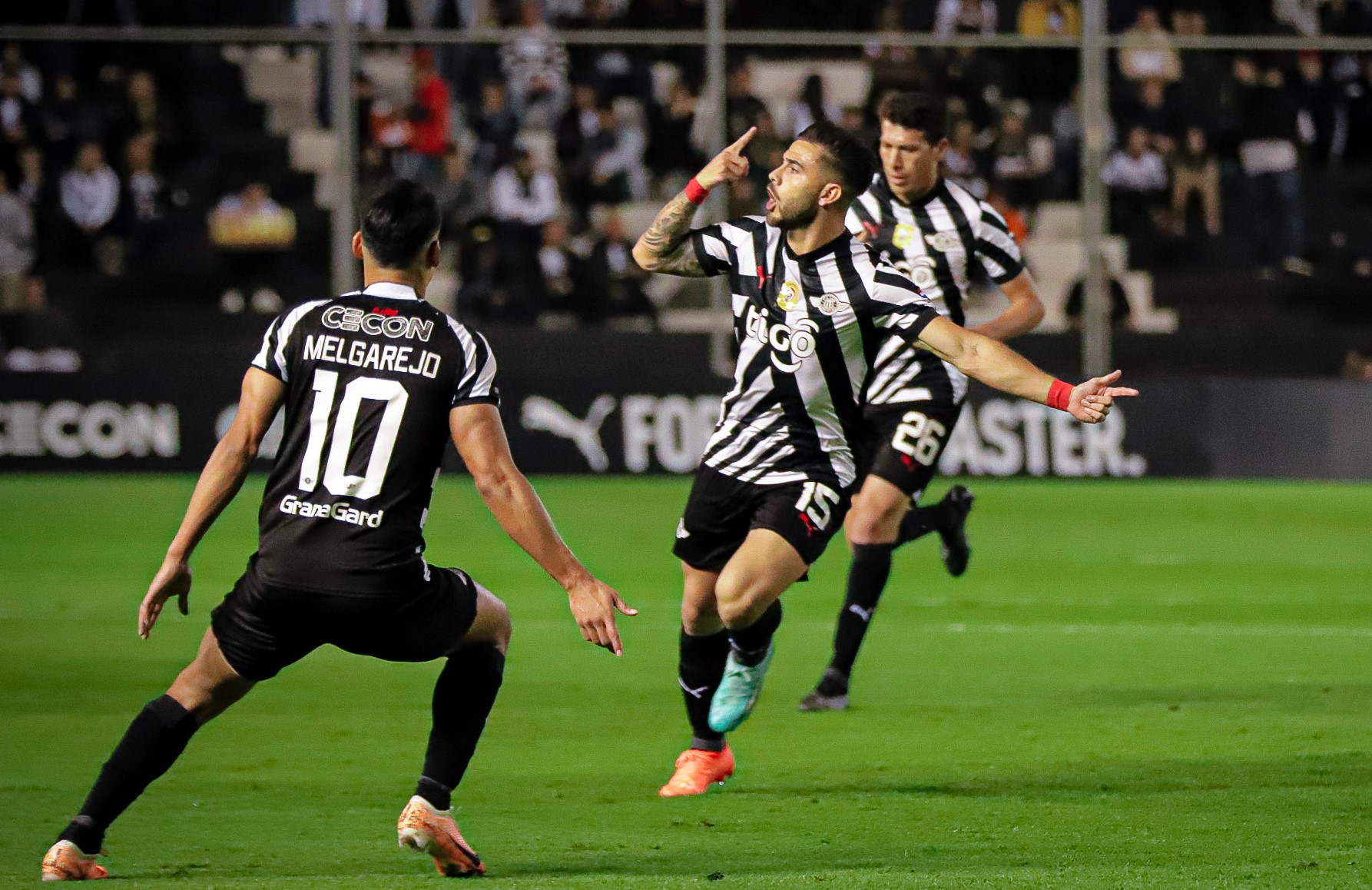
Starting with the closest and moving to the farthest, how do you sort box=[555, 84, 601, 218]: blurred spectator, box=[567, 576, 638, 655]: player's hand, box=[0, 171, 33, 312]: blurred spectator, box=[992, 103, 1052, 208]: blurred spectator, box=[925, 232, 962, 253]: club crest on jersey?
box=[567, 576, 638, 655]: player's hand
box=[925, 232, 962, 253]: club crest on jersey
box=[0, 171, 33, 312]: blurred spectator
box=[555, 84, 601, 218]: blurred spectator
box=[992, 103, 1052, 208]: blurred spectator

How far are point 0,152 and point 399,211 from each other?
49.4ft

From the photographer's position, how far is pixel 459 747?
517 centimetres

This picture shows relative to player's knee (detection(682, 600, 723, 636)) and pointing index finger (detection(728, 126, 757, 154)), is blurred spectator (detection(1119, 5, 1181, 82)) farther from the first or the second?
player's knee (detection(682, 600, 723, 636))

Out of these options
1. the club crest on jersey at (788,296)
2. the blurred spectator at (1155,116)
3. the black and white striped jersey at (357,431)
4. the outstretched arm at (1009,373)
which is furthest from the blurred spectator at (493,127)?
the black and white striped jersey at (357,431)

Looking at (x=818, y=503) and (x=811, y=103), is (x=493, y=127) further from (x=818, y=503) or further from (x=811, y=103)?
(x=818, y=503)

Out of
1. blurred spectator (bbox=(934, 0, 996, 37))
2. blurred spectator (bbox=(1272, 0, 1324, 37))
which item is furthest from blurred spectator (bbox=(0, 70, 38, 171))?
blurred spectator (bbox=(1272, 0, 1324, 37))

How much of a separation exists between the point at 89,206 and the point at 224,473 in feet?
48.3

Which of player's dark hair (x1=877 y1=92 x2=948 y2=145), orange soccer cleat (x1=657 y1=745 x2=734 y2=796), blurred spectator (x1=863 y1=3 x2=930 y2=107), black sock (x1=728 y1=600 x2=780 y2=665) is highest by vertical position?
player's dark hair (x1=877 y1=92 x2=948 y2=145)

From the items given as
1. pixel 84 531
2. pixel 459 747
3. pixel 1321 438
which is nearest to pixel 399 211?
pixel 459 747

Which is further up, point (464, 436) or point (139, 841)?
point (464, 436)

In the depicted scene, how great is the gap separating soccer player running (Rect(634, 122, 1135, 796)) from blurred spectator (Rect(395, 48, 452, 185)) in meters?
12.7

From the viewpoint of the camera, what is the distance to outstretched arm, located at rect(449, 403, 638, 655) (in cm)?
491

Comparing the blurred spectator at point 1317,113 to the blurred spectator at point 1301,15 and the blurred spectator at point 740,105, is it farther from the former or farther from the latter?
the blurred spectator at point 740,105

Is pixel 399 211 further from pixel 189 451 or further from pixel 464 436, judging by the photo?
pixel 189 451
